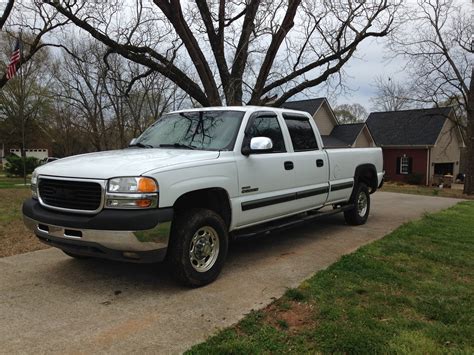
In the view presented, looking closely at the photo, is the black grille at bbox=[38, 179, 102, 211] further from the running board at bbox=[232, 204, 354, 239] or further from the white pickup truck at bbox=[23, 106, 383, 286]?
the running board at bbox=[232, 204, 354, 239]

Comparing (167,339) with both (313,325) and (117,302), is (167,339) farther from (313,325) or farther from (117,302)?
(313,325)

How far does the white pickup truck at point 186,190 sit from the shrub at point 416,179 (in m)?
31.7

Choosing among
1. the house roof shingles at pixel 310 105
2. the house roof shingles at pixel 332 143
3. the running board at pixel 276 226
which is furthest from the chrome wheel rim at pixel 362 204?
the house roof shingles at pixel 310 105

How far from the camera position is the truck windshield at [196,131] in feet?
17.0

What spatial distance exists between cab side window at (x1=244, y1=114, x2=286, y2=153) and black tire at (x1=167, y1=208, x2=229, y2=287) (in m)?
1.25

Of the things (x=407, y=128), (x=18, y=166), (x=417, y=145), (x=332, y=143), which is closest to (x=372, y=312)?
(x=332, y=143)

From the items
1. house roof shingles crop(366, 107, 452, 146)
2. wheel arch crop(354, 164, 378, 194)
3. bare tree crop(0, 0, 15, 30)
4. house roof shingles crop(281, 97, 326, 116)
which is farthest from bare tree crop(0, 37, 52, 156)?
wheel arch crop(354, 164, 378, 194)

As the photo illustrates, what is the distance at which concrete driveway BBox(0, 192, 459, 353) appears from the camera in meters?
3.36

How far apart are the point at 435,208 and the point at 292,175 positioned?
770 centimetres

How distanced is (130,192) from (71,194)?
0.70m

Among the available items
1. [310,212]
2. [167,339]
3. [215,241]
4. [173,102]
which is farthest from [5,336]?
[173,102]

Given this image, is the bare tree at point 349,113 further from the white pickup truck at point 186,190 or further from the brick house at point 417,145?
the white pickup truck at point 186,190

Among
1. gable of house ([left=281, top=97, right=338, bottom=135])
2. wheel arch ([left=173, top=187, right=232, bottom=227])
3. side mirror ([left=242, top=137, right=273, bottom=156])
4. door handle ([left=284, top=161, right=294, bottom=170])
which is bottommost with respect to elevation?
wheel arch ([left=173, top=187, right=232, bottom=227])

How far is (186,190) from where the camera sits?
14.1ft
